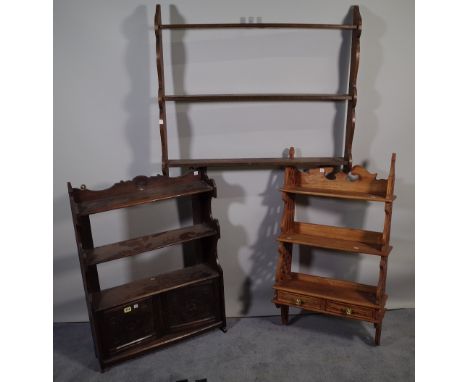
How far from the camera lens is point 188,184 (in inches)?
115

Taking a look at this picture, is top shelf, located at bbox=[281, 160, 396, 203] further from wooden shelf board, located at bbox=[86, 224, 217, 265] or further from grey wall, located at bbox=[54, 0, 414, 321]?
wooden shelf board, located at bbox=[86, 224, 217, 265]

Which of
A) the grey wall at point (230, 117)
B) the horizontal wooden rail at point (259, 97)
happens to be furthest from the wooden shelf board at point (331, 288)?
the horizontal wooden rail at point (259, 97)

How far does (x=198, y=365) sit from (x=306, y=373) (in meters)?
0.72

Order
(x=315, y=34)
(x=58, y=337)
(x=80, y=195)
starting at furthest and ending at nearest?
(x=58, y=337)
(x=315, y=34)
(x=80, y=195)

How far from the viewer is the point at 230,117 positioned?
115 inches

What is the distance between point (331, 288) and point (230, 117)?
57.4 inches

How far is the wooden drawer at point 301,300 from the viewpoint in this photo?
9.48ft

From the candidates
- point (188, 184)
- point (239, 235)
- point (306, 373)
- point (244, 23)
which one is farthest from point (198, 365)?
point (244, 23)

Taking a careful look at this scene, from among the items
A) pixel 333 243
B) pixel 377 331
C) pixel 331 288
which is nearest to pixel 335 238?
pixel 333 243

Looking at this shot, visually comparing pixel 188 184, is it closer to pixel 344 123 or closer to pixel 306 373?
pixel 344 123

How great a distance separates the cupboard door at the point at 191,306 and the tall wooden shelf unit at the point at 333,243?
18.4 inches

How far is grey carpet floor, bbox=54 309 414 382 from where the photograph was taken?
2.64 m

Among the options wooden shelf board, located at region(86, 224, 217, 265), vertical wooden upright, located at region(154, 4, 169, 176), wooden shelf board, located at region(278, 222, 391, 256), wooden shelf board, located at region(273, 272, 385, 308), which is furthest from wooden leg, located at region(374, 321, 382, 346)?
vertical wooden upright, located at region(154, 4, 169, 176)

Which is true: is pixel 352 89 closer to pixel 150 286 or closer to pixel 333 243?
pixel 333 243
